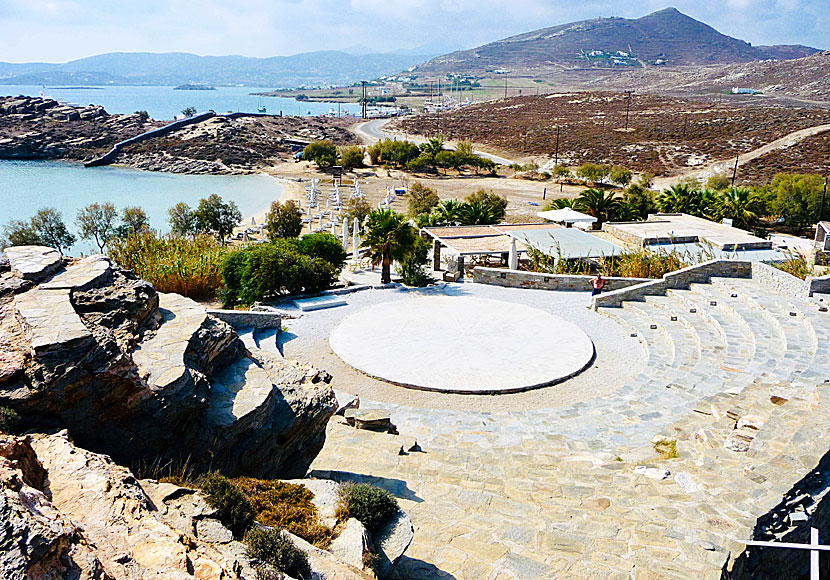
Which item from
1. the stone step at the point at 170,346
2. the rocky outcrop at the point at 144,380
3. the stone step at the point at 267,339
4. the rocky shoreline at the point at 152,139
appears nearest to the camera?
the rocky outcrop at the point at 144,380

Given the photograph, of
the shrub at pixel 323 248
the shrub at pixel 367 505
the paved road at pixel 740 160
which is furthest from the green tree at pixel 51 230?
the paved road at pixel 740 160

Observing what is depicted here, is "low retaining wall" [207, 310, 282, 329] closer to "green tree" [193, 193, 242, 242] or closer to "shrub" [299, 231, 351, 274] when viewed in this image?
"shrub" [299, 231, 351, 274]

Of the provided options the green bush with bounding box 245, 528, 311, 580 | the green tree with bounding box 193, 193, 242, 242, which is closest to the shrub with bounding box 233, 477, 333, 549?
the green bush with bounding box 245, 528, 311, 580

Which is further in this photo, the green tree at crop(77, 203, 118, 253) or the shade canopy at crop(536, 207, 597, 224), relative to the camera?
the green tree at crop(77, 203, 118, 253)

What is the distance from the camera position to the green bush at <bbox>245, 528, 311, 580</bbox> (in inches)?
141

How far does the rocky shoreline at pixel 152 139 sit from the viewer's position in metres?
73.4

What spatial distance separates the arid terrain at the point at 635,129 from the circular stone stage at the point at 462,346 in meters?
50.4

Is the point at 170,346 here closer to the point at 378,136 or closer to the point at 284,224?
the point at 284,224

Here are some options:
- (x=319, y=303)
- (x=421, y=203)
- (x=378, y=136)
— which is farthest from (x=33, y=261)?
(x=378, y=136)

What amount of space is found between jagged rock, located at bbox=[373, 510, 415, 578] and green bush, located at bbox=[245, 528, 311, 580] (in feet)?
2.59

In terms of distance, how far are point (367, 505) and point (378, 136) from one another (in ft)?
329

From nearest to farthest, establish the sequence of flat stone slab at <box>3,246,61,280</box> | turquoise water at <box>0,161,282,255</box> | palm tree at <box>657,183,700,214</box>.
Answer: flat stone slab at <box>3,246,61,280</box> < palm tree at <box>657,183,700,214</box> < turquoise water at <box>0,161,282,255</box>

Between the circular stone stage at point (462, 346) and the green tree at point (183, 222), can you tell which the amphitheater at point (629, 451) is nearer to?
the circular stone stage at point (462, 346)

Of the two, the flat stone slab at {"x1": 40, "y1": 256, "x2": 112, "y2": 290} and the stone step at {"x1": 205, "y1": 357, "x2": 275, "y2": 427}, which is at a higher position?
the flat stone slab at {"x1": 40, "y1": 256, "x2": 112, "y2": 290}
